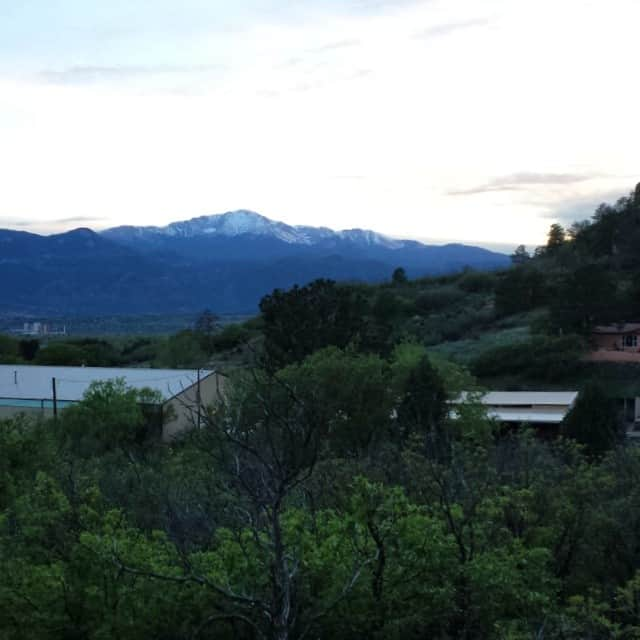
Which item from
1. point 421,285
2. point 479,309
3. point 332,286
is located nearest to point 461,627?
point 332,286

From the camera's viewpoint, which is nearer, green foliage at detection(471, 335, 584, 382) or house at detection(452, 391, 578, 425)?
house at detection(452, 391, 578, 425)

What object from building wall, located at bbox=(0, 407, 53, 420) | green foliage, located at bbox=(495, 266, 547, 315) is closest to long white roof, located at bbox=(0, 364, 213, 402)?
building wall, located at bbox=(0, 407, 53, 420)

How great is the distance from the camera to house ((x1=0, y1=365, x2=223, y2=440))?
135 feet

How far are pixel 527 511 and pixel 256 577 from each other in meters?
5.41

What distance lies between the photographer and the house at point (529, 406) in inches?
1533

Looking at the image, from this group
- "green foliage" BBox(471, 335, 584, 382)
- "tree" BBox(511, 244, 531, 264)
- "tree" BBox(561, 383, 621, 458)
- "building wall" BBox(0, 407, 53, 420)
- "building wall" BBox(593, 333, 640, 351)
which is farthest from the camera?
"tree" BBox(511, 244, 531, 264)

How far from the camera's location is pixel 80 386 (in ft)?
149

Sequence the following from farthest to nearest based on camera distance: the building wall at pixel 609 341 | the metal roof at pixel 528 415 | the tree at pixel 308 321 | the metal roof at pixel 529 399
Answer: the building wall at pixel 609 341 < the metal roof at pixel 529 399 < the tree at pixel 308 321 < the metal roof at pixel 528 415

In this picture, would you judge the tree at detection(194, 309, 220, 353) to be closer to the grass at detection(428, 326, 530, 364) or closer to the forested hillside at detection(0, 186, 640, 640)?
the grass at detection(428, 326, 530, 364)

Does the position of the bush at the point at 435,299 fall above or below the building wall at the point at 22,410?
above

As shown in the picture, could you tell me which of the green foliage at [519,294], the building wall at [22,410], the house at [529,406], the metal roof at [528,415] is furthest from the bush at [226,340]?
the metal roof at [528,415]

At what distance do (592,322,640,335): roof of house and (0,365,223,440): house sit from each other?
25405 millimetres

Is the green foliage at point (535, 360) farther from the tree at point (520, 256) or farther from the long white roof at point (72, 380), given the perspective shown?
the tree at point (520, 256)

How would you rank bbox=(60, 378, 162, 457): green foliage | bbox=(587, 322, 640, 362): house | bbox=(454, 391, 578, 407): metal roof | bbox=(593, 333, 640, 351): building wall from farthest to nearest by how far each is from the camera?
bbox=(593, 333, 640, 351): building wall
bbox=(587, 322, 640, 362): house
bbox=(454, 391, 578, 407): metal roof
bbox=(60, 378, 162, 457): green foliage
